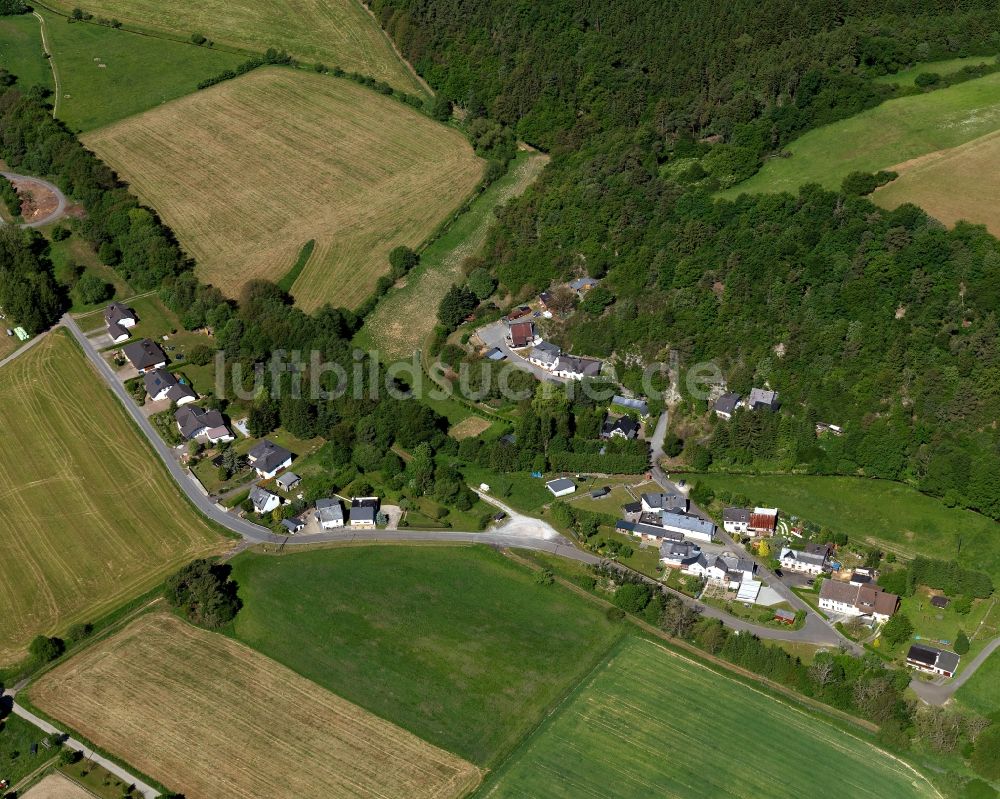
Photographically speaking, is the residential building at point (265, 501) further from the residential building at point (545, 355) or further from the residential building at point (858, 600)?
the residential building at point (858, 600)

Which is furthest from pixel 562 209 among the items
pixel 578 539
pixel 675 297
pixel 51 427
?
pixel 51 427

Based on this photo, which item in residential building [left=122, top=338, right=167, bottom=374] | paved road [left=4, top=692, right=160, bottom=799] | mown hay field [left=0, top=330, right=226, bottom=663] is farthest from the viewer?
residential building [left=122, top=338, right=167, bottom=374]

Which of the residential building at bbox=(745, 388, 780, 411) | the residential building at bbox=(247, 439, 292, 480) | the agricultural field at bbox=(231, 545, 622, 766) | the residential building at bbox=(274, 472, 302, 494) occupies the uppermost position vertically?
the residential building at bbox=(745, 388, 780, 411)

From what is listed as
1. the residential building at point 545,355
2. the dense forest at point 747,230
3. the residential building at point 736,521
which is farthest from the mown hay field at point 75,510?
the dense forest at point 747,230

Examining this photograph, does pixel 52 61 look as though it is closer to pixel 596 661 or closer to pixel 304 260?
pixel 304 260

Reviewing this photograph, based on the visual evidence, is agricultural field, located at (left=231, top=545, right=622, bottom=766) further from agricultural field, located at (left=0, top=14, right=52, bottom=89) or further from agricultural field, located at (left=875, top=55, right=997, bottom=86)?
agricultural field, located at (left=0, top=14, right=52, bottom=89)

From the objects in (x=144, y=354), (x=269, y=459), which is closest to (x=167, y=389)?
(x=144, y=354)

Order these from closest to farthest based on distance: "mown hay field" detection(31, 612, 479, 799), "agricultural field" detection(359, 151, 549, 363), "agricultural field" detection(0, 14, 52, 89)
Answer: "mown hay field" detection(31, 612, 479, 799) → "agricultural field" detection(359, 151, 549, 363) → "agricultural field" detection(0, 14, 52, 89)

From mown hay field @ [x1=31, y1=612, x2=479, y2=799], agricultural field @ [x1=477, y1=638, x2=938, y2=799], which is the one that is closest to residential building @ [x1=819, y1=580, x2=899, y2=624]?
agricultural field @ [x1=477, y1=638, x2=938, y2=799]
